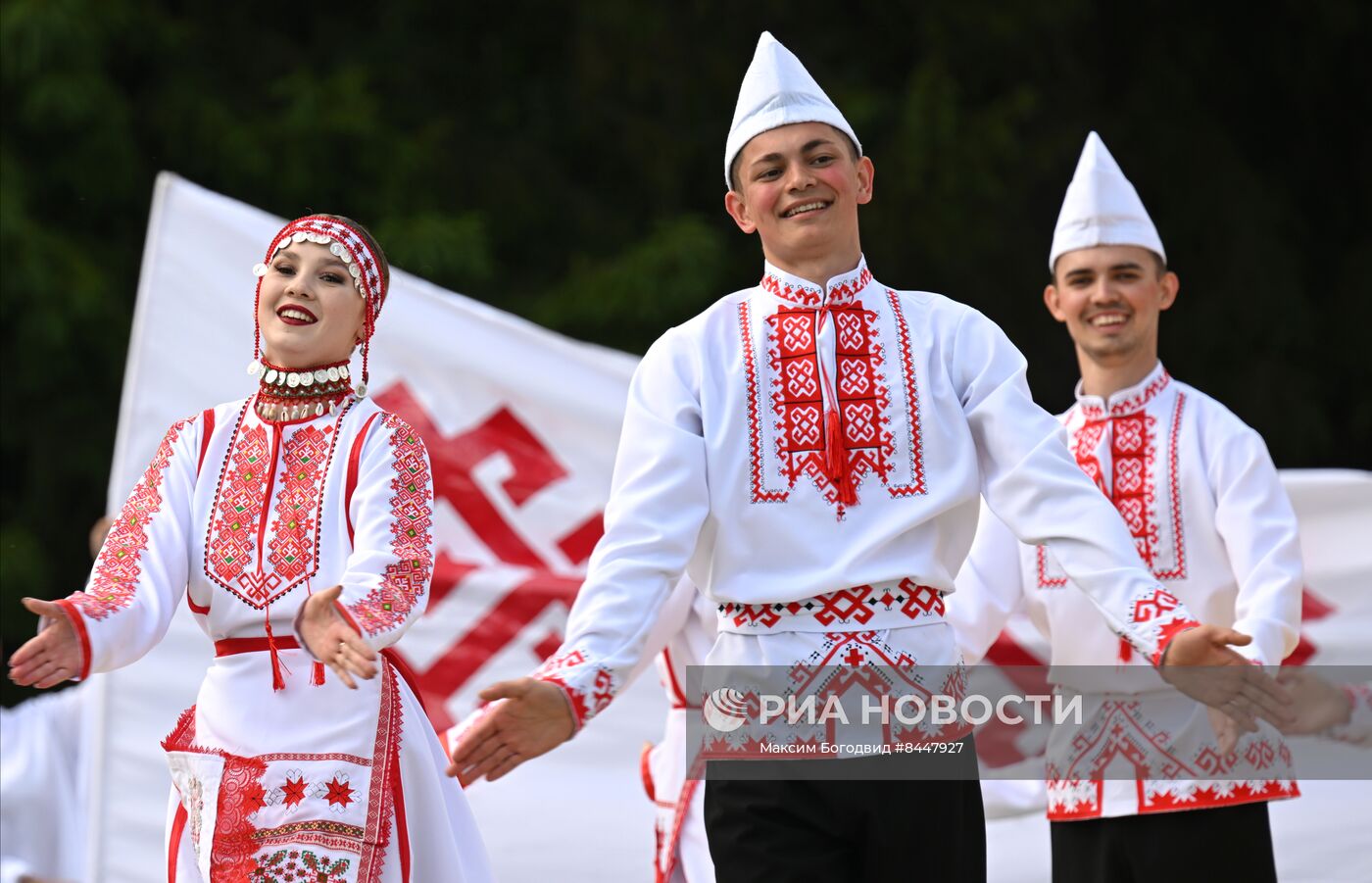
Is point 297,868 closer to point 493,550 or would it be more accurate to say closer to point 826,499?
point 826,499

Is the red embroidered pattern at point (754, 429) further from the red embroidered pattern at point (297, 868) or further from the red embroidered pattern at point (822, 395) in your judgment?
the red embroidered pattern at point (297, 868)

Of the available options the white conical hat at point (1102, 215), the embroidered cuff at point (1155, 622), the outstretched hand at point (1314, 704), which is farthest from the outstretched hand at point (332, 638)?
the white conical hat at point (1102, 215)

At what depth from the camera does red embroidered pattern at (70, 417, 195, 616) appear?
3.13 metres

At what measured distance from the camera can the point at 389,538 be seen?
3.23m

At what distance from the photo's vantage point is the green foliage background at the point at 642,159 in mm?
8250

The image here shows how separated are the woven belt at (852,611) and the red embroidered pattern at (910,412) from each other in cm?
15

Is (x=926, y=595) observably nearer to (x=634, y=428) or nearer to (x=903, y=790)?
(x=903, y=790)

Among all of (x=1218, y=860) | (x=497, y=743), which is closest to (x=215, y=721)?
(x=497, y=743)

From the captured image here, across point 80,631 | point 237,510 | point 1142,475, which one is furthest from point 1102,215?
point 80,631

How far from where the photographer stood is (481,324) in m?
6.08

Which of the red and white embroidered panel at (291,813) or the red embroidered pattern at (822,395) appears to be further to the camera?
the red and white embroidered panel at (291,813)

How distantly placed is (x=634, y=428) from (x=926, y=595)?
555mm

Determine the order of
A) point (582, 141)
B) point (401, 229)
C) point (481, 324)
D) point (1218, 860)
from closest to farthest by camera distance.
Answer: point (1218, 860), point (481, 324), point (401, 229), point (582, 141)

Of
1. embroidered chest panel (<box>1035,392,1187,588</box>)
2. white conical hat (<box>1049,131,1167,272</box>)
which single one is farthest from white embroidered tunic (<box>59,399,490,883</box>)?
white conical hat (<box>1049,131,1167,272</box>)
